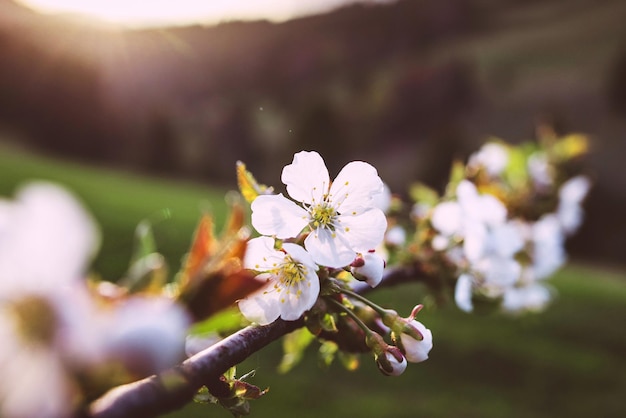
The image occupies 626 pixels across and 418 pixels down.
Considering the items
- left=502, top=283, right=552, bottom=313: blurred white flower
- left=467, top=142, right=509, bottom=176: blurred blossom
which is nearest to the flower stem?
left=502, top=283, right=552, bottom=313: blurred white flower

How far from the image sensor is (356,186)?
44 centimetres

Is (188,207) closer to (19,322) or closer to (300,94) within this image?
(300,94)

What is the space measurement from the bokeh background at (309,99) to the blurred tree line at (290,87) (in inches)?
1.5

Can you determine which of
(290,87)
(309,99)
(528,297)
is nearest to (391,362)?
(528,297)

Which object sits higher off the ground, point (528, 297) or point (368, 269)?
point (528, 297)

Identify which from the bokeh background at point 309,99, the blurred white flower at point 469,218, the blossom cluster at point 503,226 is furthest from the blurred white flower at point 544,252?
the bokeh background at point 309,99

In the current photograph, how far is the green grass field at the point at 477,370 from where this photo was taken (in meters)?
3.35

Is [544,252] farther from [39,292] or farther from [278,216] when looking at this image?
[39,292]

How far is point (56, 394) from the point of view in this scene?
8.4 inches

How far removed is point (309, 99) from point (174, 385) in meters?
12.4

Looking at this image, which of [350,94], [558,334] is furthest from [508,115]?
[558,334]

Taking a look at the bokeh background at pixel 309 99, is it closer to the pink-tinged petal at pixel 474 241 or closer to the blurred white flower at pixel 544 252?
the blurred white flower at pixel 544 252

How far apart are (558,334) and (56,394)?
536 cm

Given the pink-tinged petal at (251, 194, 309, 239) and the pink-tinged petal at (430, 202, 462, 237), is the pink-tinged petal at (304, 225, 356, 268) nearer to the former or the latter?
the pink-tinged petal at (251, 194, 309, 239)
